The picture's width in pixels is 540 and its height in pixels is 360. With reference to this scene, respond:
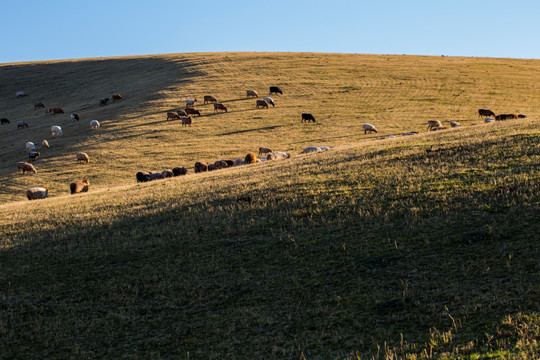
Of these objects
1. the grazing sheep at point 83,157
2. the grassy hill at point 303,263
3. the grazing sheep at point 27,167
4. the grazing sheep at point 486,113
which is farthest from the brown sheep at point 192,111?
the grassy hill at point 303,263

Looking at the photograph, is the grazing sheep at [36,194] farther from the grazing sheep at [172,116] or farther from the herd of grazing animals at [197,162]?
the grazing sheep at [172,116]

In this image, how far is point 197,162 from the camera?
33.0 m

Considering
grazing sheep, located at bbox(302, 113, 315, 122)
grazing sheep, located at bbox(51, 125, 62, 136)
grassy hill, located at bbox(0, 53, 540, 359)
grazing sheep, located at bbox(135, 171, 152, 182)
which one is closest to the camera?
grassy hill, located at bbox(0, 53, 540, 359)

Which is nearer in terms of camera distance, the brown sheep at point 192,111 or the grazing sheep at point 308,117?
the grazing sheep at point 308,117

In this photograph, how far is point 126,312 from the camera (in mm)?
9406

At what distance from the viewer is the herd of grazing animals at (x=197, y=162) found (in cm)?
3184

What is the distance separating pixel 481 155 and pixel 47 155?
3971 centimetres

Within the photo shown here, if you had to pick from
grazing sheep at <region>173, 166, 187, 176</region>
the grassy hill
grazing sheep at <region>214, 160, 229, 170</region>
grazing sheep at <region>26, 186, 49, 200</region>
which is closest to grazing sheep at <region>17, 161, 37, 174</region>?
grazing sheep at <region>26, 186, 49, 200</region>

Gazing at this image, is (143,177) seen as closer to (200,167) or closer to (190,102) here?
(200,167)

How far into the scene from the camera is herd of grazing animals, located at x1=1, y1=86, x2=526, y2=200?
104 feet

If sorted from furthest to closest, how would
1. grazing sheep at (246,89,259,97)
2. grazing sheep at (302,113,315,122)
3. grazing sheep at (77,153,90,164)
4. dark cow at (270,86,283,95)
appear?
dark cow at (270,86,283,95) < grazing sheep at (246,89,259,97) < grazing sheep at (302,113,315,122) < grazing sheep at (77,153,90,164)

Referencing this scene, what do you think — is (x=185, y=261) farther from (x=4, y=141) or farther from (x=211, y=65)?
(x=211, y=65)

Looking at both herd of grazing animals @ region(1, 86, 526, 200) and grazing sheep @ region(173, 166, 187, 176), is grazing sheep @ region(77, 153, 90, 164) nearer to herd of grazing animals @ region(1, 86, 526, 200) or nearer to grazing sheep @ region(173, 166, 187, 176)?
herd of grazing animals @ region(1, 86, 526, 200)

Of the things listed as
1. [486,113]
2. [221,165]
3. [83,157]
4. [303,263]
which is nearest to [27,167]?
[83,157]
